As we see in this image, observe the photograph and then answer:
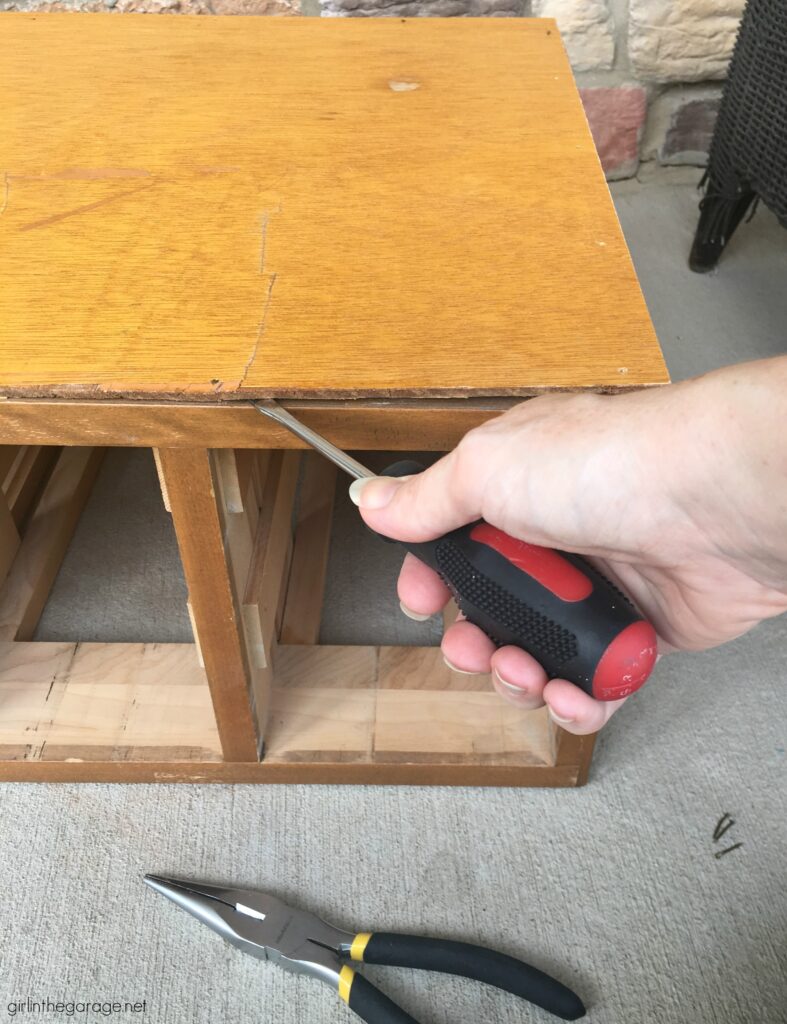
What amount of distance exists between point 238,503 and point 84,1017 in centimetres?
39

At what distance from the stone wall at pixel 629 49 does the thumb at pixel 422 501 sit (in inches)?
39.9

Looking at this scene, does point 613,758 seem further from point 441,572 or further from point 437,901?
point 441,572

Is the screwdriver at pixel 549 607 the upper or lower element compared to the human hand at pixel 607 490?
lower

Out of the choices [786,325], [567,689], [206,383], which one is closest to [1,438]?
[206,383]

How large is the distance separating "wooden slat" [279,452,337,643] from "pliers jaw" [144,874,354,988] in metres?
0.26

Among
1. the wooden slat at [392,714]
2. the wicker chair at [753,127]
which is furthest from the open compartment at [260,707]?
the wicker chair at [753,127]

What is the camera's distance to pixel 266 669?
824 mm

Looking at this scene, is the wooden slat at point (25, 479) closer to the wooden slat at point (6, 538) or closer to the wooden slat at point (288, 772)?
the wooden slat at point (6, 538)

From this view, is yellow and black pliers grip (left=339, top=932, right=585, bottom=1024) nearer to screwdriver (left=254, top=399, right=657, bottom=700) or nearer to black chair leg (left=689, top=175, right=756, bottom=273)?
screwdriver (left=254, top=399, right=657, bottom=700)

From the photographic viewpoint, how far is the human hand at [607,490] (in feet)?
1.57

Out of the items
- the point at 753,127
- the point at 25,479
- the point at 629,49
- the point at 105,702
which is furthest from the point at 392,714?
the point at 629,49

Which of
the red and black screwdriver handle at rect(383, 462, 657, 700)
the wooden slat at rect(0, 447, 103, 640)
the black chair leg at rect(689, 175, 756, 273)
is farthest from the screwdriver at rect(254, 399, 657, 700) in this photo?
the black chair leg at rect(689, 175, 756, 273)

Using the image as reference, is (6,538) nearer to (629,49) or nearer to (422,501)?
(422,501)

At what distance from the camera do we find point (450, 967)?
671 millimetres
